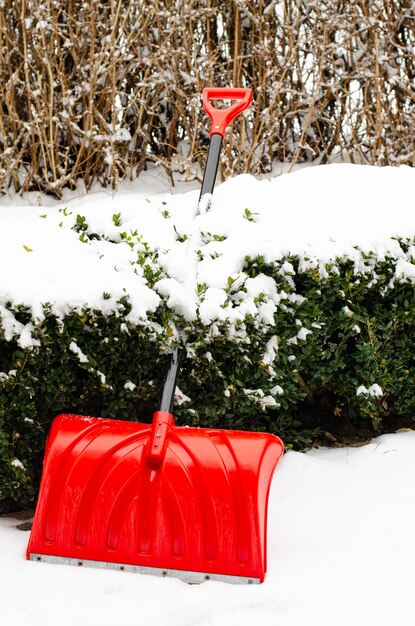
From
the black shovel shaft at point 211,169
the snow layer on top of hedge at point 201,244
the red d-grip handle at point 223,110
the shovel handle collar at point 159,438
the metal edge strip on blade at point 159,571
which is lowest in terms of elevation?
the metal edge strip on blade at point 159,571

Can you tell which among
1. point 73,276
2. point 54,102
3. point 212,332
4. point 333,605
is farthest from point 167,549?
point 54,102

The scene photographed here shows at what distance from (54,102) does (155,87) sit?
28.1 inches

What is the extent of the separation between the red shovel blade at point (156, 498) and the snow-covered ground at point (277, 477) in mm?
71

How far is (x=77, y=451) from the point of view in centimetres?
236

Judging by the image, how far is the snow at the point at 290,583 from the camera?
196cm

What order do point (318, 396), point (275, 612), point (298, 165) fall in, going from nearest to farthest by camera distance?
point (275, 612) → point (318, 396) → point (298, 165)

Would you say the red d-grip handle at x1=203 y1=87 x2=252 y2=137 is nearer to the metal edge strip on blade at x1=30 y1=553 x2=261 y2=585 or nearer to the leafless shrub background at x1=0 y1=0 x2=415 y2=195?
the leafless shrub background at x1=0 y1=0 x2=415 y2=195

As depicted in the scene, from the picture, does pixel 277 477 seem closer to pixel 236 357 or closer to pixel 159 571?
pixel 236 357

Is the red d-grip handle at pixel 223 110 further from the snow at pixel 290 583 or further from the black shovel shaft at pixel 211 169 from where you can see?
the snow at pixel 290 583

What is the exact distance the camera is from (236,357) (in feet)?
8.45

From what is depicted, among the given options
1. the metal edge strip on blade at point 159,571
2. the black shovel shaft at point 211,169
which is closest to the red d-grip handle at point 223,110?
the black shovel shaft at point 211,169

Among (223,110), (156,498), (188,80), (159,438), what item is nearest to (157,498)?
(156,498)

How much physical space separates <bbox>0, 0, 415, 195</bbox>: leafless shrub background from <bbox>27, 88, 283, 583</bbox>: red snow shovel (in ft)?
9.26

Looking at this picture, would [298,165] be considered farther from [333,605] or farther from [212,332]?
[333,605]
